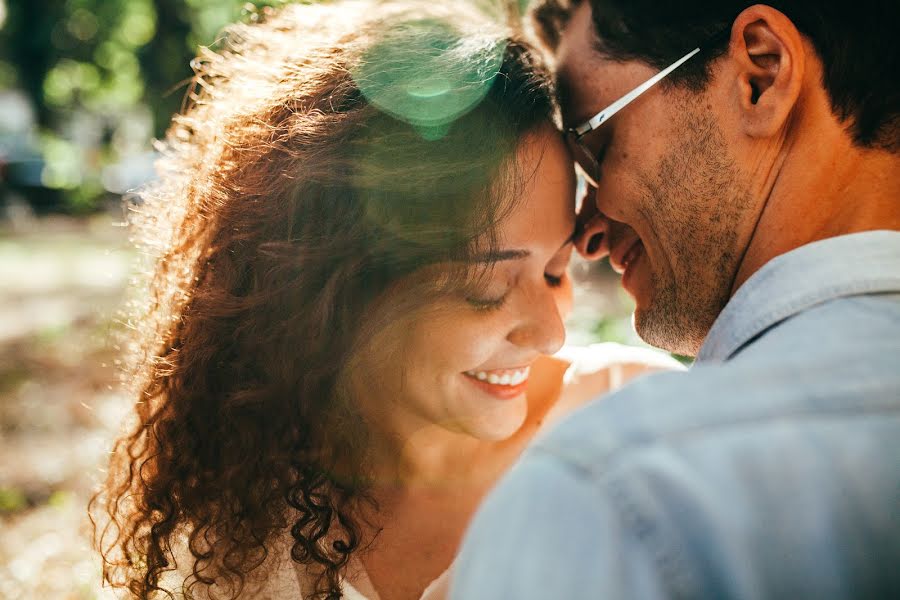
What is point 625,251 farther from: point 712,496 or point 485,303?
point 712,496

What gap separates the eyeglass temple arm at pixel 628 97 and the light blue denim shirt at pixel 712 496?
122 cm

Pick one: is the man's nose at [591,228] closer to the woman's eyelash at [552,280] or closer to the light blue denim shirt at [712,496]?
the woman's eyelash at [552,280]

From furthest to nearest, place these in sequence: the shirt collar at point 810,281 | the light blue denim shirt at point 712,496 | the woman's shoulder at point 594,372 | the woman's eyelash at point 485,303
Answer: the woman's shoulder at point 594,372 → the woman's eyelash at point 485,303 → the shirt collar at point 810,281 → the light blue denim shirt at point 712,496

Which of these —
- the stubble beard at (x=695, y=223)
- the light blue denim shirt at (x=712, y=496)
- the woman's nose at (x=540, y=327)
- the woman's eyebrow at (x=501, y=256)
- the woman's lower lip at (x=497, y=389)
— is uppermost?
the light blue denim shirt at (x=712, y=496)

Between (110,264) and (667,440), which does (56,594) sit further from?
(110,264)

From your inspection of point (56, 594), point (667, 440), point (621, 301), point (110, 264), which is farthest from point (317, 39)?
point (110, 264)

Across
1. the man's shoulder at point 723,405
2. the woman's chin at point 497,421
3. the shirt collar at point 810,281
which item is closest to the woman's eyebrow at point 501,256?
the woman's chin at point 497,421

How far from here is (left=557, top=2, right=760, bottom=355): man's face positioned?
76.7 inches

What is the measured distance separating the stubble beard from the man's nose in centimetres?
31

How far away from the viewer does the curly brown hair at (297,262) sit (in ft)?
7.36

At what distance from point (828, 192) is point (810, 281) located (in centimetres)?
58

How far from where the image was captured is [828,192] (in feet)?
5.83

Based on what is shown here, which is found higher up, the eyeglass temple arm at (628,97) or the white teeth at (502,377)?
the eyeglass temple arm at (628,97)

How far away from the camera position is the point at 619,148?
2.15 meters
